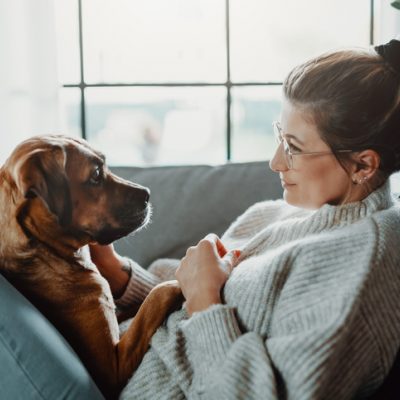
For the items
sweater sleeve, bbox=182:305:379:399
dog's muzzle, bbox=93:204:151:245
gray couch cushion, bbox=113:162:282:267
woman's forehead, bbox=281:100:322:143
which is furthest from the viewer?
gray couch cushion, bbox=113:162:282:267

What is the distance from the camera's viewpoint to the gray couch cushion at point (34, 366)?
1.06 metres

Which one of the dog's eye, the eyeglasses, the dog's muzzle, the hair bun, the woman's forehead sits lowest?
the dog's muzzle

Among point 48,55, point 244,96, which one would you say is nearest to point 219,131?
point 244,96

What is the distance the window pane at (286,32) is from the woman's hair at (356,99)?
4.84ft

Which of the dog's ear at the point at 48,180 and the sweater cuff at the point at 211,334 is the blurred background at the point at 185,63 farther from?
the sweater cuff at the point at 211,334

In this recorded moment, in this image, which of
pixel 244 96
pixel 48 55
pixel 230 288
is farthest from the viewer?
pixel 244 96

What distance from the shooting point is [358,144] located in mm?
1267

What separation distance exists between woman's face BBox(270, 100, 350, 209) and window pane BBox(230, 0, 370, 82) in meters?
1.45

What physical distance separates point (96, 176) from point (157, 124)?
1463 millimetres

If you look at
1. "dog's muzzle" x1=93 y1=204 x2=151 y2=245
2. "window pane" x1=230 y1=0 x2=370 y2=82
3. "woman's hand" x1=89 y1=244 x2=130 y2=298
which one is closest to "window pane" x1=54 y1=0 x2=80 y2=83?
"window pane" x1=230 y1=0 x2=370 y2=82

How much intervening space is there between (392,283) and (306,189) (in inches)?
13.6

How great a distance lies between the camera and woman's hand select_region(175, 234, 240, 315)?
121 centimetres

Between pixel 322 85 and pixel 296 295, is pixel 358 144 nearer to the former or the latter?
pixel 322 85

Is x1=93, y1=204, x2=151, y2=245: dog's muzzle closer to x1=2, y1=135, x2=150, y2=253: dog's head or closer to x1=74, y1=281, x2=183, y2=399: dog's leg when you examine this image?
x1=2, y1=135, x2=150, y2=253: dog's head
